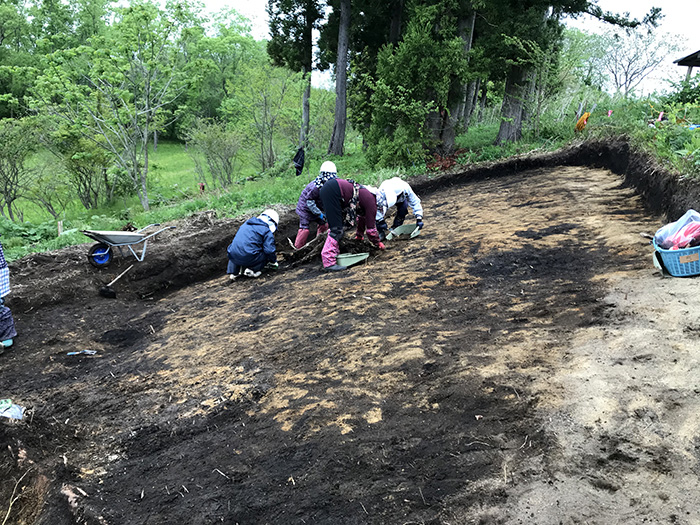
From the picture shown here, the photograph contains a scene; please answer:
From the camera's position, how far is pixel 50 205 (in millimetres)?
17719

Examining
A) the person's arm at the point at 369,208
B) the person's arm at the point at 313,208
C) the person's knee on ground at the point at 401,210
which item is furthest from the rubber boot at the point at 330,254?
the person's knee on ground at the point at 401,210

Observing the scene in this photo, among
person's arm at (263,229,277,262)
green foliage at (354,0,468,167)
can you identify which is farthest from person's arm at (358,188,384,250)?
green foliage at (354,0,468,167)

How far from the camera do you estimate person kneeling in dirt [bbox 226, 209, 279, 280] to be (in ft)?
22.4

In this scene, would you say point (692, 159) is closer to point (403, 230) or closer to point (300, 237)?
point (403, 230)

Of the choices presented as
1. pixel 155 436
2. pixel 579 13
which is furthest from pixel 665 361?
pixel 579 13

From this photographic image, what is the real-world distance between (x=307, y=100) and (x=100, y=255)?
12551mm

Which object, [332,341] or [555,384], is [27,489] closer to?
[332,341]

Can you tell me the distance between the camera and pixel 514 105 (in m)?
12.8

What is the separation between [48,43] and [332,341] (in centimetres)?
1394

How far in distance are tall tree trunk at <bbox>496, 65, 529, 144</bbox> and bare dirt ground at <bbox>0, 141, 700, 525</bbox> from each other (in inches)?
298

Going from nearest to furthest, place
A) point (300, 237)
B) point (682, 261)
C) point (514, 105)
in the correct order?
point (682, 261), point (300, 237), point (514, 105)

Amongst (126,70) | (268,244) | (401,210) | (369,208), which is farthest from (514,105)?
(126,70)

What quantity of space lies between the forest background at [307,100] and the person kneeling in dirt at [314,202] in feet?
8.72

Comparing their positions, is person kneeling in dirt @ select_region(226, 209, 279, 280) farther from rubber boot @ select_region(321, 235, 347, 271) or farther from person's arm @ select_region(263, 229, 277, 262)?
rubber boot @ select_region(321, 235, 347, 271)
